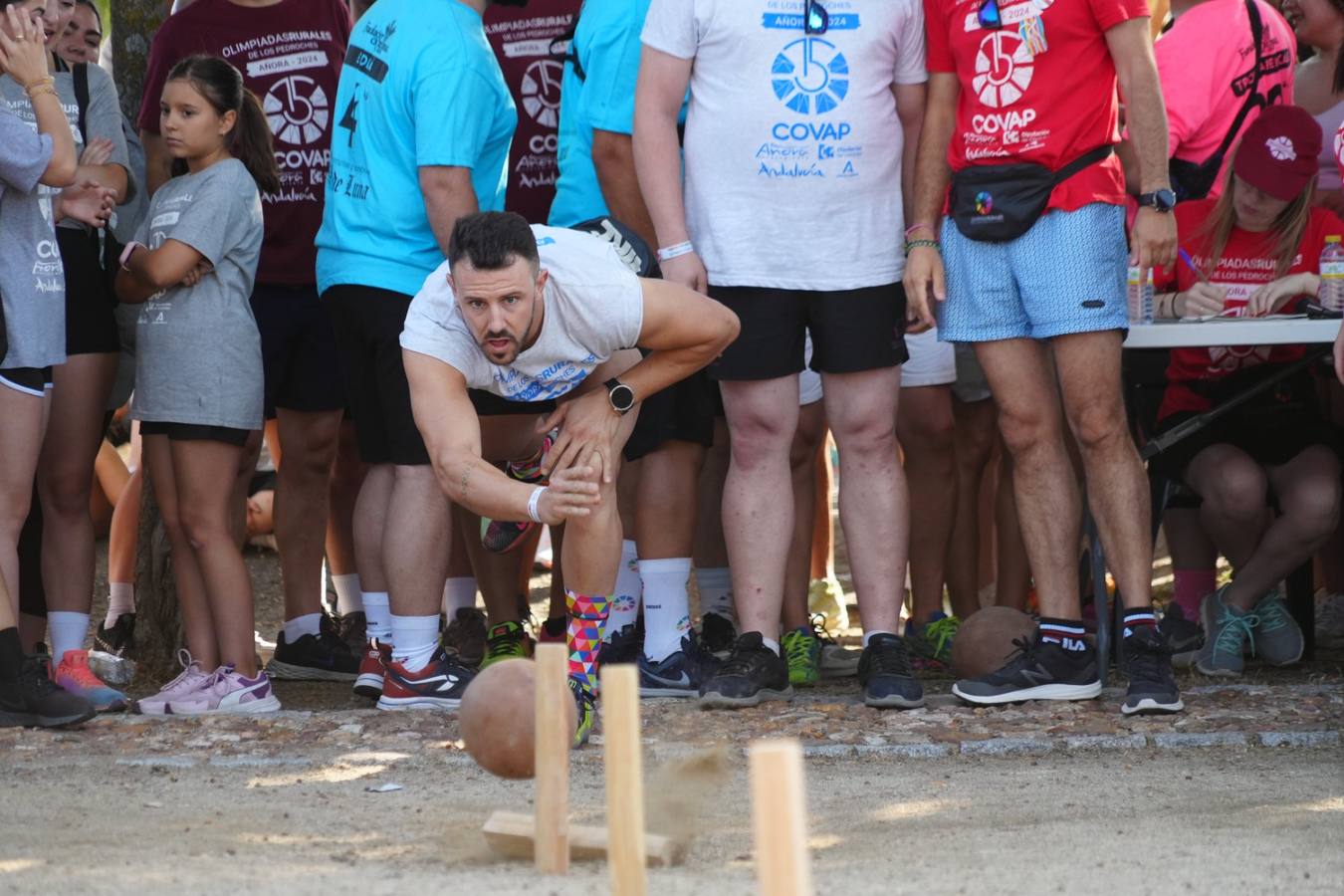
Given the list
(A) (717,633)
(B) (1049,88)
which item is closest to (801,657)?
(A) (717,633)

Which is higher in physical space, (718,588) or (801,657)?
(718,588)

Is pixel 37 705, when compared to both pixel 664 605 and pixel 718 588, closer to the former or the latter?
pixel 664 605

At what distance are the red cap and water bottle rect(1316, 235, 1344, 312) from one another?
1.37 ft

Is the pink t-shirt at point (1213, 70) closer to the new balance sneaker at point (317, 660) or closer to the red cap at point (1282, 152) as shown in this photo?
the red cap at point (1282, 152)

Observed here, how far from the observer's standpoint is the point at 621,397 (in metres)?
4.63

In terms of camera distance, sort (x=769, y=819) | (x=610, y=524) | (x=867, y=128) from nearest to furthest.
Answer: (x=769, y=819) → (x=610, y=524) → (x=867, y=128)

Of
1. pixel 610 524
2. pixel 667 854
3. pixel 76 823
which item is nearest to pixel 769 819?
pixel 667 854

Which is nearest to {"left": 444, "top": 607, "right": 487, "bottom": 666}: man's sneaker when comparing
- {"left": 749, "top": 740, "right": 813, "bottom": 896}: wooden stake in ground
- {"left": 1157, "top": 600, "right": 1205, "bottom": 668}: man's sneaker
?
{"left": 1157, "top": 600, "right": 1205, "bottom": 668}: man's sneaker

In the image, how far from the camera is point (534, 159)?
602 cm

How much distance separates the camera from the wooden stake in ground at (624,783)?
2604mm

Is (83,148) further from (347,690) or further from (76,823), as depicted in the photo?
(76,823)

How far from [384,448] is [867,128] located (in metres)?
1.74

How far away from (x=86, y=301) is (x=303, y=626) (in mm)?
1399

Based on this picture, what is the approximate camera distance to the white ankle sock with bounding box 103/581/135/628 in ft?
21.2
